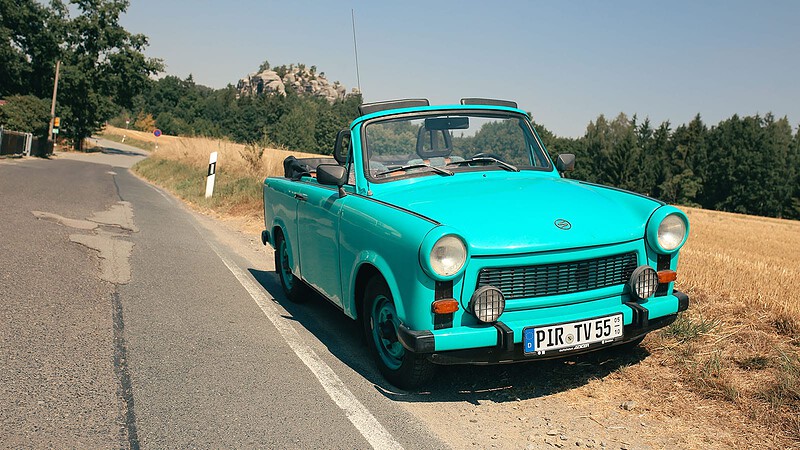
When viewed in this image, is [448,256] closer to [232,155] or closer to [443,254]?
[443,254]

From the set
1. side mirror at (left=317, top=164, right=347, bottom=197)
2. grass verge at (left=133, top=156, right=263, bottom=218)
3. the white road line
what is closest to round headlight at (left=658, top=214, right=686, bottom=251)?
the white road line

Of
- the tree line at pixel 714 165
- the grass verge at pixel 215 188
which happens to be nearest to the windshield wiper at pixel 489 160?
the grass verge at pixel 215 188

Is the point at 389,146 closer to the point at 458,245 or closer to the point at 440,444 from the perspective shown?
the point at 458,245

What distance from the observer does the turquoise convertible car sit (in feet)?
11.8

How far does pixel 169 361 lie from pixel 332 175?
5.61 feet

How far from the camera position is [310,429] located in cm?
336

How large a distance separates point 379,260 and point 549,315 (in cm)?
103

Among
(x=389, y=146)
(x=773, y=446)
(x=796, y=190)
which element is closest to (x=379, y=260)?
(x=389, y=146)

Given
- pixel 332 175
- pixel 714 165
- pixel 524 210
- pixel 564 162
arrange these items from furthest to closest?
pixel 714 165, pixel 564 162, pixel 332 175, pixel 524 210

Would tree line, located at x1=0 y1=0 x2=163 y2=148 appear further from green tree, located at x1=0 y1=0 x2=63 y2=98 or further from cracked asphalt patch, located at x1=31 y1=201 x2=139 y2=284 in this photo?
cracked asphalt patch, located at x1=31 y1=201 x2=139 y2=284

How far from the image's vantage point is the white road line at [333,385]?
330 centimetres

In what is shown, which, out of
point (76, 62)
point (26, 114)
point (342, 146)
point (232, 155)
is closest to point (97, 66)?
point (76, 62)

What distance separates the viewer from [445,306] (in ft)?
11.7

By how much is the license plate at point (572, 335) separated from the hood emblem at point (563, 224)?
1.77 ft
